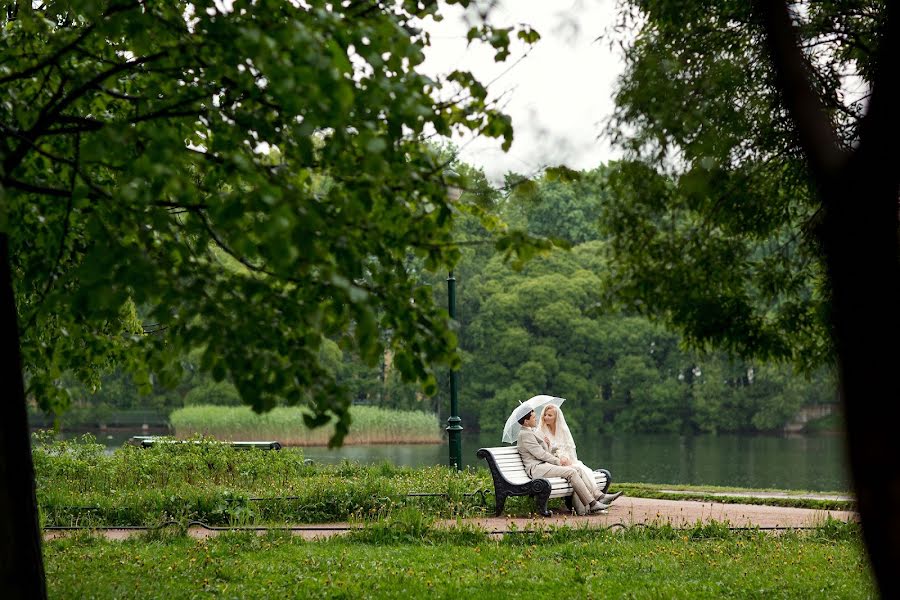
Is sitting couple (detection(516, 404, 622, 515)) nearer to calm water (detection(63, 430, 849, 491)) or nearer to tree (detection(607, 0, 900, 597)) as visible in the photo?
tree (detection(607, 0, 900, 597))

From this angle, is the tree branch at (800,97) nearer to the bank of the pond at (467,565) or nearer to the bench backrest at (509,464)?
the bank of the pond at (467,565)

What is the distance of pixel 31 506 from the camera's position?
5.10 metres

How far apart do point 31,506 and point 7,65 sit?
2331mm

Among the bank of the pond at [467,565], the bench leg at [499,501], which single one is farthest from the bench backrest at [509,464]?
the bank of the pond at [467,565]

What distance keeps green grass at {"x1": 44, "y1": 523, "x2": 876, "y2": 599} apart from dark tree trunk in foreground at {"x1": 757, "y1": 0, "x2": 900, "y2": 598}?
145 inches

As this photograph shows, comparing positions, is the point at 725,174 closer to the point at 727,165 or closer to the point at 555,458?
the point at 727,165

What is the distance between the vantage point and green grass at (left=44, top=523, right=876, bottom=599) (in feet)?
23.3

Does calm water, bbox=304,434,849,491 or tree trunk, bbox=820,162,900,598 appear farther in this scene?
calm water, bbox=304,434,849,491

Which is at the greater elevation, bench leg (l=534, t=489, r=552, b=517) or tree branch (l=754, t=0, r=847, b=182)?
tree branch (l=754, t=0, r=847, b=182)

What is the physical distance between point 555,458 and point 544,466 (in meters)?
0.29

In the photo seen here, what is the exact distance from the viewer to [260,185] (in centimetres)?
404

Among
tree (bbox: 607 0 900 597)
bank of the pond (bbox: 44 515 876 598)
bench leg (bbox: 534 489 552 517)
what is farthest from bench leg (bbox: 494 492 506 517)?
tree (bbox: 607 0 900 597)

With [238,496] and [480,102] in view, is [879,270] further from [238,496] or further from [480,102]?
[238,496]

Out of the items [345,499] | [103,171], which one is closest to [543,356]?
[345,499]
